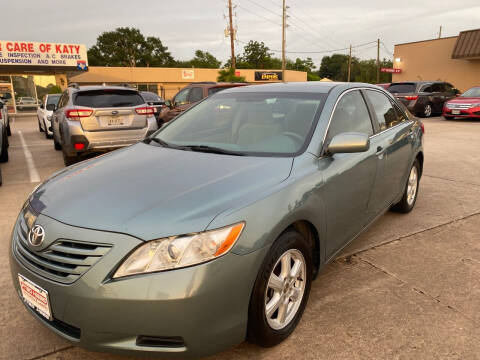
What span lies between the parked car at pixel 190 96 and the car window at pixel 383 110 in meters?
5.91

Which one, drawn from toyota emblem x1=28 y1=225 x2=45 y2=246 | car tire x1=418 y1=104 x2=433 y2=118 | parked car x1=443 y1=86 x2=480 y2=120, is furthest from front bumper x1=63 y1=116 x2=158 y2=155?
car tire x1=418 y1=104 x2=433 y2=118

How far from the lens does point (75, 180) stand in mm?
2443

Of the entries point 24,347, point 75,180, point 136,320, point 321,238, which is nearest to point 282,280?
point 321,238

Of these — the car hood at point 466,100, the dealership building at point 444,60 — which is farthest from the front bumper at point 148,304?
the dealership building at point 444,60

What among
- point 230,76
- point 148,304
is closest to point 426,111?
point 148,304

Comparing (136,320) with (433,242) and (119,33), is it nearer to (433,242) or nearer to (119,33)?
(433,242)

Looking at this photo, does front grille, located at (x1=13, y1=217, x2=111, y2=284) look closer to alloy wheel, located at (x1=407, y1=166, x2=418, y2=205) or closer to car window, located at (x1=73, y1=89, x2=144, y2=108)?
alloy wheel, located at (x1=407, y1=166, x2=418, y2=205)

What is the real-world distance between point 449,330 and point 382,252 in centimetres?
118

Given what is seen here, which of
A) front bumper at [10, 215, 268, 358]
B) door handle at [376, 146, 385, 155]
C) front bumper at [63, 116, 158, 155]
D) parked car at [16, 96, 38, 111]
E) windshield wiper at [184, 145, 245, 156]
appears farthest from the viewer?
parked car at [16, 96, 38, 111]

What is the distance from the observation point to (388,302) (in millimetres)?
2746

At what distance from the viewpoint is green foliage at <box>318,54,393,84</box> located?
87.4 metres

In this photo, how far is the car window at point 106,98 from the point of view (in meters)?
6.99

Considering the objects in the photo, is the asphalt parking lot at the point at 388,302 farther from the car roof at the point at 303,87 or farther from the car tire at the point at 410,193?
the car roof at the point at 303,87

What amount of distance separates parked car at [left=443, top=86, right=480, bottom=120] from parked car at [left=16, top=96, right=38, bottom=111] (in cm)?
2713
